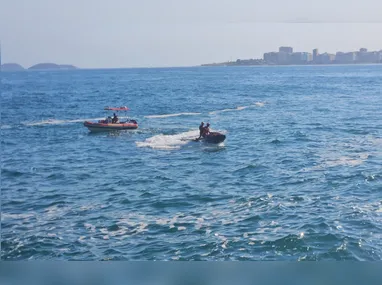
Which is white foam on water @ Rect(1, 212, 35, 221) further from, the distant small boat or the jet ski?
the distant small boat

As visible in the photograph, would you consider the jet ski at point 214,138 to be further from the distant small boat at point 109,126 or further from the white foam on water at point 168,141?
the distant small boat at point 109,126

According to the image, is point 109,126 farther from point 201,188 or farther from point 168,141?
point 201,188

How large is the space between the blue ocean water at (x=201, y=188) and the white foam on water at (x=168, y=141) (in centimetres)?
3

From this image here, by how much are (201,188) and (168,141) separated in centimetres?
267

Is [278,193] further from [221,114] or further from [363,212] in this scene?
[221,114]

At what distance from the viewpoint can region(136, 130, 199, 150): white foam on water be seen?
22.9 ft

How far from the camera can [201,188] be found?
4730 millimetres

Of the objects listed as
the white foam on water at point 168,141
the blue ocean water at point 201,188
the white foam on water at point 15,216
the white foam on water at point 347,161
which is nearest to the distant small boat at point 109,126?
the blue ocean water at point 201,188

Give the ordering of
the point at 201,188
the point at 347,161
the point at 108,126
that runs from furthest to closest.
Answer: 1. the point at 108,126
2. the point at 347,161
3. the point at 201,188

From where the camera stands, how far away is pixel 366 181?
462 cm

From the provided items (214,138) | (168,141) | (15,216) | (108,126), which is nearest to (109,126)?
(108,126)

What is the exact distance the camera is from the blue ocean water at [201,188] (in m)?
3.26

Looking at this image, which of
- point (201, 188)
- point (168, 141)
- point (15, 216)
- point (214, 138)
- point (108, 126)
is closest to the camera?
point (15, 216)

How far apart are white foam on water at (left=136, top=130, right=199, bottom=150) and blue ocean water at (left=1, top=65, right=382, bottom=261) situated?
0.10 ft
